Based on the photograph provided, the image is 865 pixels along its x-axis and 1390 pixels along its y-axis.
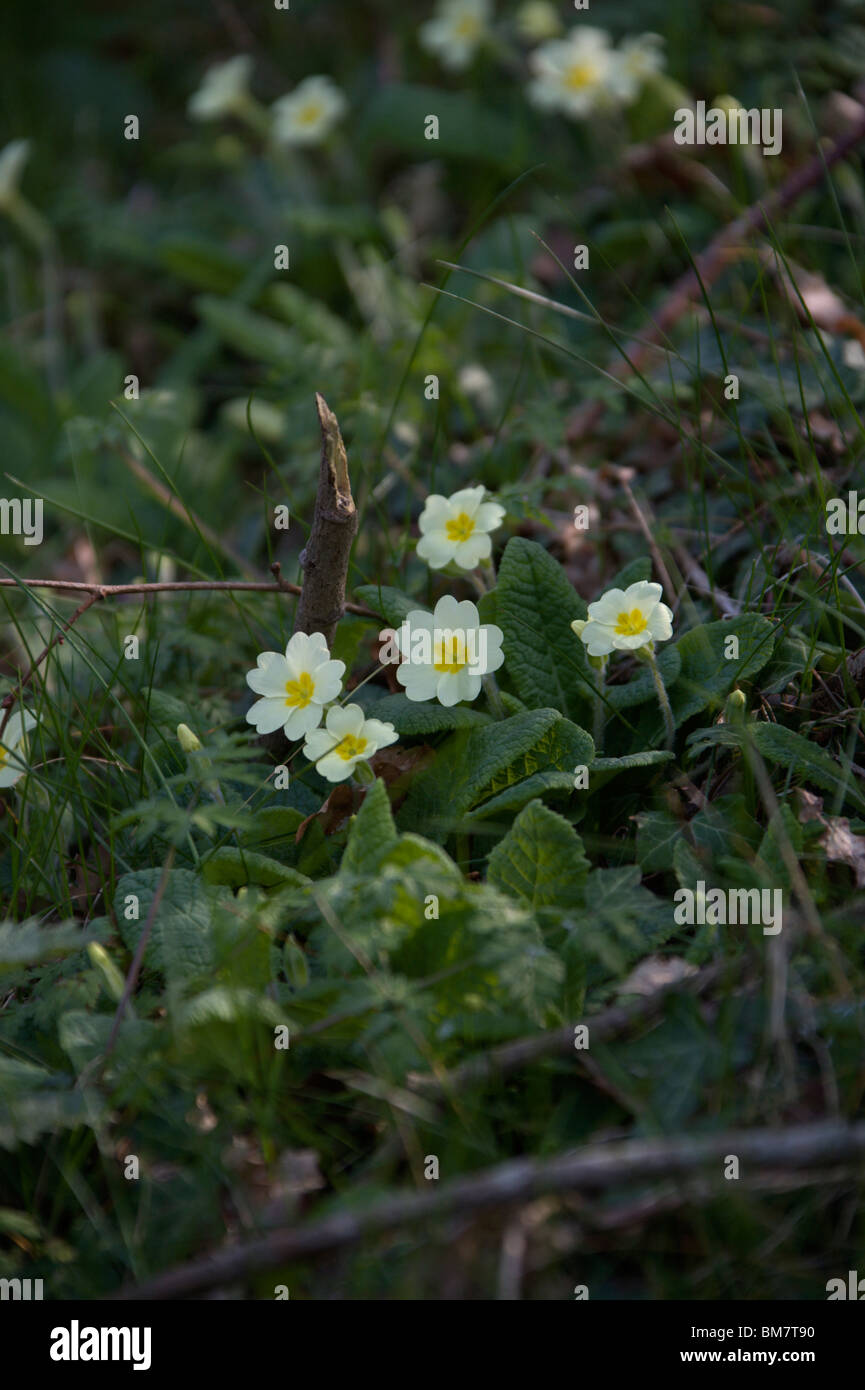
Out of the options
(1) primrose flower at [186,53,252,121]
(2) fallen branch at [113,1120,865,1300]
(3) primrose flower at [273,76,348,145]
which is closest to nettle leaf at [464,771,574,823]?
(2) fallen branch at [113,1120,865,1300]

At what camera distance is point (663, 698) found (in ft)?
6.79

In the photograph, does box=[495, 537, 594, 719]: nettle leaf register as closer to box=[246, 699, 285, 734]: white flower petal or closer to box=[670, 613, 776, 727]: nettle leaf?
box=[670, 613, 776, 727]: nettle leaf

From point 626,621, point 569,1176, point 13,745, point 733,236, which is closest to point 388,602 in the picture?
point 626,621

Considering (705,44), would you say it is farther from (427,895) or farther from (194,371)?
(427,895)

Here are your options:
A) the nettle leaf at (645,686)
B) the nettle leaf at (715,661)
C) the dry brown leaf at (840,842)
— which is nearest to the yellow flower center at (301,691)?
the nettle leaf at (645,686)

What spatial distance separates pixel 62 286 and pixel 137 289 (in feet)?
0.92

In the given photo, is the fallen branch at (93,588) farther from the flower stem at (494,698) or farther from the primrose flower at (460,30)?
the primrose flower at (460,30)

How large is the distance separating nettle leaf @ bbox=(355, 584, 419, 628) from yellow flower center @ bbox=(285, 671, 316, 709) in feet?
0.84

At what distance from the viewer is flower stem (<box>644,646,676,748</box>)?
2.04 m

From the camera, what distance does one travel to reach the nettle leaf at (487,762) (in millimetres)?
2029

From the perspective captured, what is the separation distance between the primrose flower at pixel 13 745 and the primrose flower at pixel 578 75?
107 inches

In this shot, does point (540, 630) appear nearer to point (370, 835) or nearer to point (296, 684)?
point (296, 684)

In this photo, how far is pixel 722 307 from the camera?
10.8 feet
